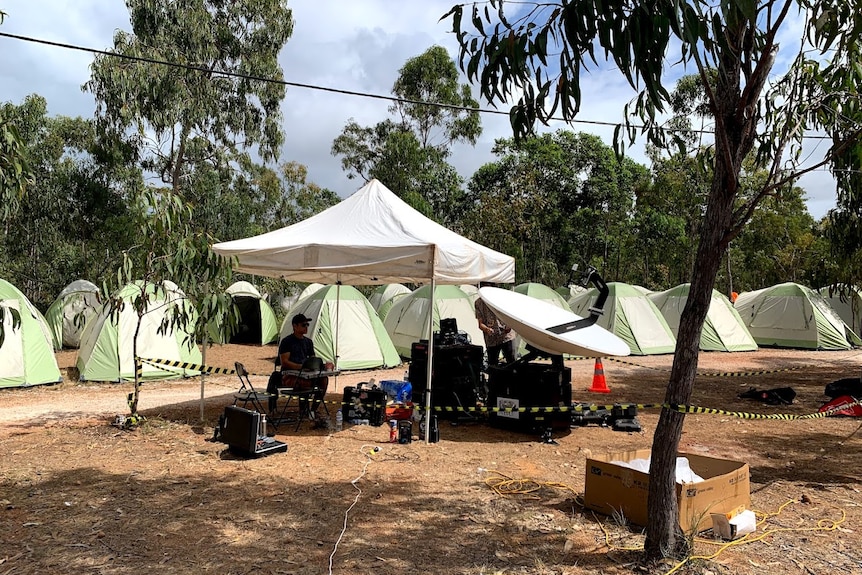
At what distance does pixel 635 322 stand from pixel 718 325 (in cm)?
285

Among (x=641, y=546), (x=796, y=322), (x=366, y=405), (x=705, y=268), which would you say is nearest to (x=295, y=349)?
(x=366, y=405)

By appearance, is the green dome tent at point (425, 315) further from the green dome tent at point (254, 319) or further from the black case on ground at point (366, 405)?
the black case on ground at point (366, 405)

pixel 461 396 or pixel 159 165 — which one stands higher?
pixel 159 165

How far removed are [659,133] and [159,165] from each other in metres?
20.2

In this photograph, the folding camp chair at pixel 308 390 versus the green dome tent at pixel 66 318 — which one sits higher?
the green dome tent at pixel 66 318

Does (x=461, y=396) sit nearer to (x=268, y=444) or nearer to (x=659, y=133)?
(x=268, y=444)

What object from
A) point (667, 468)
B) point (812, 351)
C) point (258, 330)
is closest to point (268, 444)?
point (667, 468)

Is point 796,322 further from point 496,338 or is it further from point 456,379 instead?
point 456,379

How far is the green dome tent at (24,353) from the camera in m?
10.0

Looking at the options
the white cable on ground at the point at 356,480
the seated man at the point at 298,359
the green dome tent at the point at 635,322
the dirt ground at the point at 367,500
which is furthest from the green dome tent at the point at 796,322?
the white cable on ground at the point at 356,480

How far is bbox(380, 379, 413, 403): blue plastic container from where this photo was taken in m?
8.74

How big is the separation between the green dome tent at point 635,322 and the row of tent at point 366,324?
0.03m

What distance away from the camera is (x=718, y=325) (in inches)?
683

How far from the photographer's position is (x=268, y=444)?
6.41m
